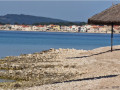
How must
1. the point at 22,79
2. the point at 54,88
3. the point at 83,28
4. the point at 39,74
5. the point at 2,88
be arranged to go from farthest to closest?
the point at 83,28 → the point at 39,74 → the point at 22,79 → the point at 2,88 → the point at 54,88

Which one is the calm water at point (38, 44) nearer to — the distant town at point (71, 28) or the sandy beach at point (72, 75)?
the sandy beach at point (72, 75)

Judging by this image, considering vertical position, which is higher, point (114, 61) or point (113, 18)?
point (113, 18)

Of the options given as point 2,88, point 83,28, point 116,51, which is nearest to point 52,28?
point 83,28

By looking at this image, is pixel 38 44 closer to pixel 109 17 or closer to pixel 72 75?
pixel 109 17

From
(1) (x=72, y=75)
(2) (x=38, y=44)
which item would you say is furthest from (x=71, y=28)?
(1) (x=72, y=75)

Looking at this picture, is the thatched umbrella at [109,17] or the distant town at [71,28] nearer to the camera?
the thatched umbrella at [109,17]

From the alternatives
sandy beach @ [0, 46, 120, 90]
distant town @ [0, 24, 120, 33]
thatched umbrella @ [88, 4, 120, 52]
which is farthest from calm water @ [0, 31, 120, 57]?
distant town @ [0, 24, 120, 33]

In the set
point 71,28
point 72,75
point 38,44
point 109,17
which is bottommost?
point 71,28

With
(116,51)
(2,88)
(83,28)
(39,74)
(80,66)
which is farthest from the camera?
(83,28)

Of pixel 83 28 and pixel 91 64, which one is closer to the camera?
pixel 91 64

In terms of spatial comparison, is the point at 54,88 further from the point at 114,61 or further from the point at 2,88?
the point at 114,61

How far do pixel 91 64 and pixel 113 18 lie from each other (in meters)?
3.11

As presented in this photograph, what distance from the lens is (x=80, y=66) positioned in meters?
23.6

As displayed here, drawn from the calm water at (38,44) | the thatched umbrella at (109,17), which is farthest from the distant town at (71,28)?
the thatched umbrella at (109,17)
